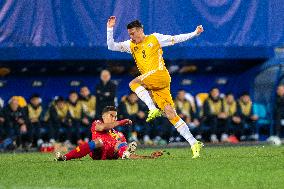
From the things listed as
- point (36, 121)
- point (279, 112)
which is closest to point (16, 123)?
point (36, 121)

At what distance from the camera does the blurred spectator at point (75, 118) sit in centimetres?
2184

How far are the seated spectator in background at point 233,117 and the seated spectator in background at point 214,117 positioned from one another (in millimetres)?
137

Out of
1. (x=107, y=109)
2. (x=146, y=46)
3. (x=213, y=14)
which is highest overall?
(x=213, y=14)

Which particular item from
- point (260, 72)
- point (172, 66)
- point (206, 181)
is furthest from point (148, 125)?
point (206, 181)

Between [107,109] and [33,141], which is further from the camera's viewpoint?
[33,141]

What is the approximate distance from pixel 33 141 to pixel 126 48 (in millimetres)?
7044

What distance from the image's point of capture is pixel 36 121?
21641 mm

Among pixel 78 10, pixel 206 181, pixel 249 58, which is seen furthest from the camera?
pixel 249 58

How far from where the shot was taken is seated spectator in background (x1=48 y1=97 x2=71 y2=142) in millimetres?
21703

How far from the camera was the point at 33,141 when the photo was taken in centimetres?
2159

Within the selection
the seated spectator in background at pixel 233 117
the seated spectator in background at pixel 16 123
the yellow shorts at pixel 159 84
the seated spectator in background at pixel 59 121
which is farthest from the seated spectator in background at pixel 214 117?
the yellow shorts at pixel 159 84

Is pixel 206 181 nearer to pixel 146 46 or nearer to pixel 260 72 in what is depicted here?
pixel 146 46

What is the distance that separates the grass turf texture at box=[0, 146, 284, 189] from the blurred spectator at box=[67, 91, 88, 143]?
6981 mm

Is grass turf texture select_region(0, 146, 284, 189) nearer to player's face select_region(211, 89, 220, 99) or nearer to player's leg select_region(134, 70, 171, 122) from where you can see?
Result: player's leg select_region(134, 70, 171, 122)
